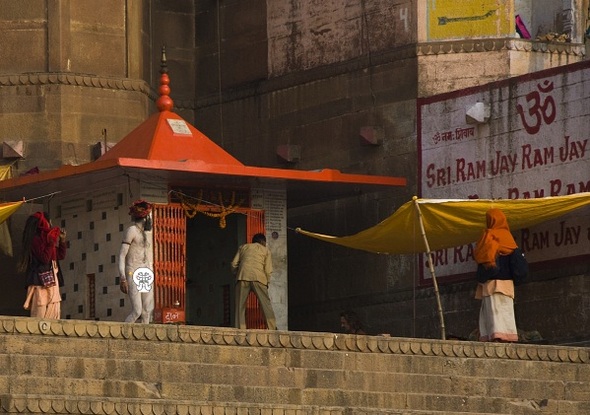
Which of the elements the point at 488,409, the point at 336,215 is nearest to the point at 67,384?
the point at 488,409

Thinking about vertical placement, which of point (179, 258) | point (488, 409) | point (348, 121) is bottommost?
point (488, 409)

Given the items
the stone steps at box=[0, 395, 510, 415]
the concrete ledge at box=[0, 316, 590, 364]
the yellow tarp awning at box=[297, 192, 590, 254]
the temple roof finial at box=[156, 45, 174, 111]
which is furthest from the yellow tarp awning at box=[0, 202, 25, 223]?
the stone steps at box=[0, 395, 510, 415]

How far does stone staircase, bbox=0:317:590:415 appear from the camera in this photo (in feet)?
87.4

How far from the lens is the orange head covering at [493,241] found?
3094 centimetres

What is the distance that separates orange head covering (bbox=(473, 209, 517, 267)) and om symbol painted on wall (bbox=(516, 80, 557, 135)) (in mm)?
2490

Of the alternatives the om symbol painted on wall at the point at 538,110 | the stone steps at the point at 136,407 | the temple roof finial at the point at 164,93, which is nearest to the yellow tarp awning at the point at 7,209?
the temple roof finial at the point at 164,93

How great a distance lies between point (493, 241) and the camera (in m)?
31.0

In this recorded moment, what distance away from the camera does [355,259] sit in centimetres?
3591

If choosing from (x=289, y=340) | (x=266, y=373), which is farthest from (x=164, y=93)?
(x=266, y=373)

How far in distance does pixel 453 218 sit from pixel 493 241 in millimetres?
1651

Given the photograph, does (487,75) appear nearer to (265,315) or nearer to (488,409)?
(265,315)

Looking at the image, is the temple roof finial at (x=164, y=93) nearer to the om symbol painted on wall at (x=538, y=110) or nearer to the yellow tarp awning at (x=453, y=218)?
the yellow tarp awning at (x=453, y=218)

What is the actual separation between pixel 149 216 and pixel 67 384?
5837 mm

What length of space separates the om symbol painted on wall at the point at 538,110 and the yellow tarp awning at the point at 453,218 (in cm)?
155
